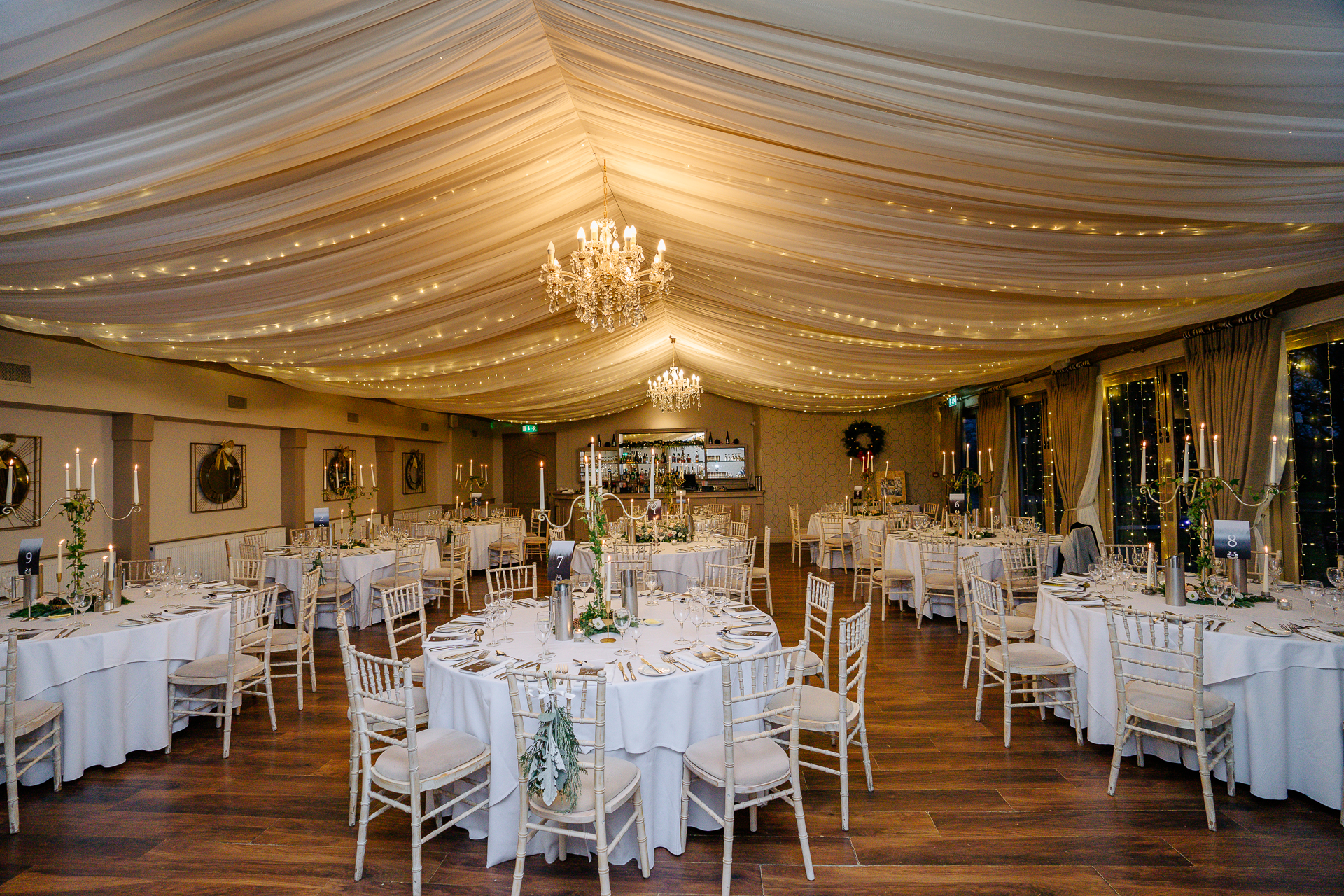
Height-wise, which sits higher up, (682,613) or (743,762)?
(682,613)

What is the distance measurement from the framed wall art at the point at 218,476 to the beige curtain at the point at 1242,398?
38.0 ft

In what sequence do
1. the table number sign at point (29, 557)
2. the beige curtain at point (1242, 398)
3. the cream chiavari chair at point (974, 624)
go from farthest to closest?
the beige curtain at point (1242, 398) < the cream chiavari chair at point (974, 624) < the table number sign at point (29, 557)

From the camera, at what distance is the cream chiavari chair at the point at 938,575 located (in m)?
7.05

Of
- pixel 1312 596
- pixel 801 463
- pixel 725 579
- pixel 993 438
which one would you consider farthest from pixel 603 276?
pixel 801 463

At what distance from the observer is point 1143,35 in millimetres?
2066

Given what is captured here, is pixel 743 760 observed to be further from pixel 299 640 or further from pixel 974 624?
pixel 299 640

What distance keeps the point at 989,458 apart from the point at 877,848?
976 centimetres

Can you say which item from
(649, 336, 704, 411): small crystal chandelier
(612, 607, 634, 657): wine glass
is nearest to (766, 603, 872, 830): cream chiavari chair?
(612, 607, 634, 657): wine glass

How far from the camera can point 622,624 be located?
158 inches

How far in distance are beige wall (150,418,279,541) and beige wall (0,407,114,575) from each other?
492 mm

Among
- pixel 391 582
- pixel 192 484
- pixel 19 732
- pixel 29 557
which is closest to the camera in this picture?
pixel 19 732

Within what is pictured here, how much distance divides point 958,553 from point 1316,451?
3.12 meters

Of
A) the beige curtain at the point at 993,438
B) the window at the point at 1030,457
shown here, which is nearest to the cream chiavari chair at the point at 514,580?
the beige curtain at the point at 993,438

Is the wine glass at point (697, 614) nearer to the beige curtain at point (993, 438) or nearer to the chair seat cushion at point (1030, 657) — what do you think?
the chair seat cushion at point (1030, 657)
